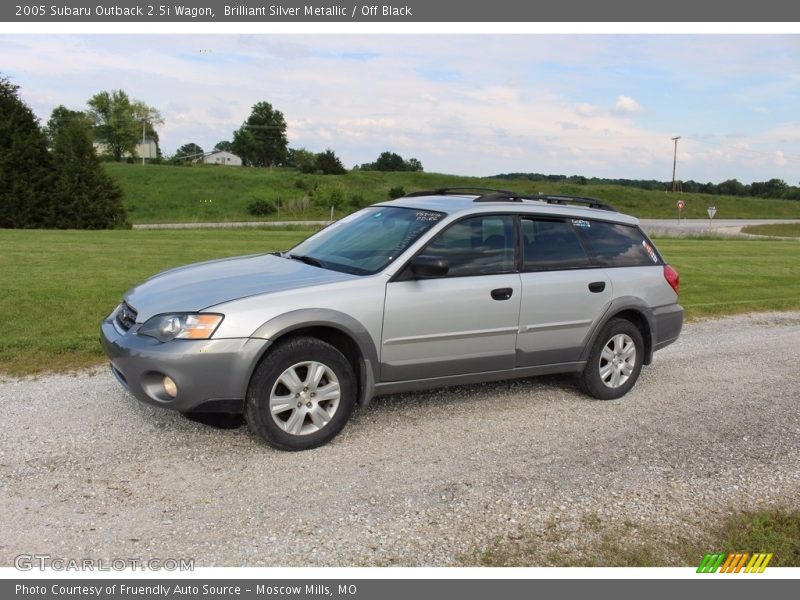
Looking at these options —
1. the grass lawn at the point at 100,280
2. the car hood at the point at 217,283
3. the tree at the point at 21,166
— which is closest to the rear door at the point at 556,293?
the car hood at the point at 217,283

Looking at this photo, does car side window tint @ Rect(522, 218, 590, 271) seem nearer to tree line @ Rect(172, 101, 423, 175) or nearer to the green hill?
the green hill

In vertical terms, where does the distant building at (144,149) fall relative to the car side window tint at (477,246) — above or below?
above

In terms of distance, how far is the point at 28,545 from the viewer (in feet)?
11.2

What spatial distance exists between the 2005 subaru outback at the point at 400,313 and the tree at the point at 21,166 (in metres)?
30.5

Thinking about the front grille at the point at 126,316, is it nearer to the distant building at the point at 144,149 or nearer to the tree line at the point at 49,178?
the tree line at the point at 49,178

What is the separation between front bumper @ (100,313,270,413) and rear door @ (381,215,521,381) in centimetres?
105

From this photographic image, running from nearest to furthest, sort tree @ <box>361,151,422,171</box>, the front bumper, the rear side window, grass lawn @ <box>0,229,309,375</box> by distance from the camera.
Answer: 1. the front bumper
2. the rear side window
3. grass lawn @ <box>0,229,309,375</box>
4. tree @ <box>361,151,422,171</box>

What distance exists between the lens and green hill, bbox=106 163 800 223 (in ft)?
183

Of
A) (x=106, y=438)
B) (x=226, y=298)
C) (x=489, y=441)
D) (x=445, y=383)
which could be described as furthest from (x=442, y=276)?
(x=106, y=438)

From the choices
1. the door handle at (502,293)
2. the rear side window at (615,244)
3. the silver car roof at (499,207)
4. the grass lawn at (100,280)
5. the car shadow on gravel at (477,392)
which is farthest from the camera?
the grass lawn at (100,280)

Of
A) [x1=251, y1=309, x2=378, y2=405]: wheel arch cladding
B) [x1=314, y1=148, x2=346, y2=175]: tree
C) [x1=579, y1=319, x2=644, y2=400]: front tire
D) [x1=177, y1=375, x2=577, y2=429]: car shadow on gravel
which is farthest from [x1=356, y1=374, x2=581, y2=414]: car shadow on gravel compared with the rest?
[x1=314, y1=148, x2=346, y2=175]: tree

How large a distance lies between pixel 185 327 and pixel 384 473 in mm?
1580

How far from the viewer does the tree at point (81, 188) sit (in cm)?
3203

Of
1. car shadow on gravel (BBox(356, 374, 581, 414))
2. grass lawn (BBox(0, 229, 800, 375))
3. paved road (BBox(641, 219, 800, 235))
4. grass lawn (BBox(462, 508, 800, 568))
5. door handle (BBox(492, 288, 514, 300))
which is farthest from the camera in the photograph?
paved road (BBox(641, 219, 800, 235))
